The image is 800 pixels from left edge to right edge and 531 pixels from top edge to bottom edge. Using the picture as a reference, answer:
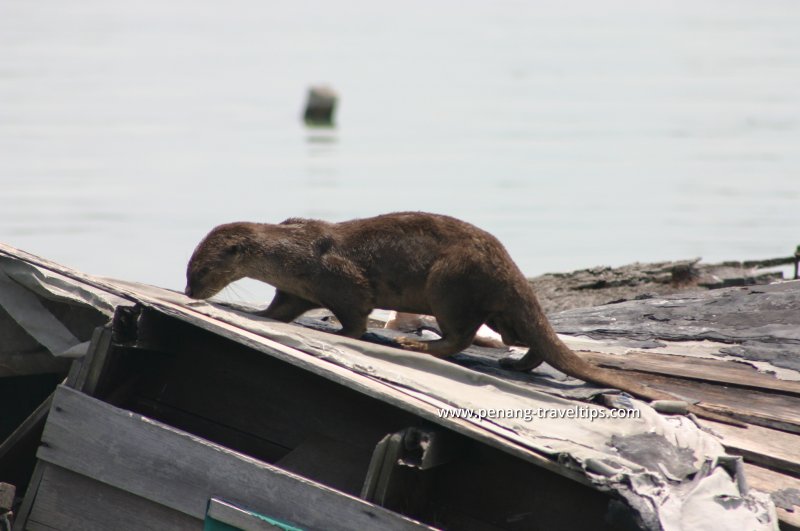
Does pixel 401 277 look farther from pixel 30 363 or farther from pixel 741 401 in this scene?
pixel 30 363

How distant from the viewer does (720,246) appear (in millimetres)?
16312

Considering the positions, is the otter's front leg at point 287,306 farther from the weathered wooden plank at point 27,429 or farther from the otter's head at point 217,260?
the weathered wooden plank at point 27,429

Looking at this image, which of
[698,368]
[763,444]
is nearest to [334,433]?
[763,444]

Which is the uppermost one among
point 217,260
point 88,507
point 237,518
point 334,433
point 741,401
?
point 217,260

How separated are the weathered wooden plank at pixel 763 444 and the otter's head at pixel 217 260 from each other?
7.42 feet

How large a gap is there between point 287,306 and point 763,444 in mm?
2272

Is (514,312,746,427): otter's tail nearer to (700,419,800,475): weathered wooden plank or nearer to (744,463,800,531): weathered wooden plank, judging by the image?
(700,419,800,475): weathered wooden plank

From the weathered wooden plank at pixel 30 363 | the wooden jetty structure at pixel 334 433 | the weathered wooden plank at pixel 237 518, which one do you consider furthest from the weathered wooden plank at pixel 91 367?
the weathered wooden plank at pixel 237 518

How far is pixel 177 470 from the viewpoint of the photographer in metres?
4.57

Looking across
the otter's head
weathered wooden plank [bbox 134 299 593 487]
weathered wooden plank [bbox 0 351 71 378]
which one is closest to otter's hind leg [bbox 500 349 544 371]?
weathered wooden plank [bbox 134 299 593 487]

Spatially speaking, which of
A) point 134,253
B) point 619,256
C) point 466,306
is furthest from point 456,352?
point 134,253

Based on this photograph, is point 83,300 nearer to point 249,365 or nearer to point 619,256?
point 249,365

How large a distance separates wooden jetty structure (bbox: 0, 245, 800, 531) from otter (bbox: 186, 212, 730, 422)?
6.6 inches

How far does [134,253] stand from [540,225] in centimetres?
571
